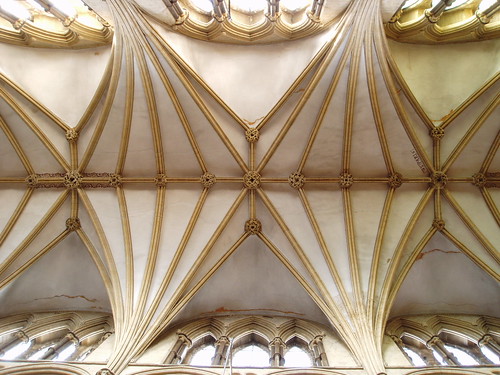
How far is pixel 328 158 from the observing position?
12953mm

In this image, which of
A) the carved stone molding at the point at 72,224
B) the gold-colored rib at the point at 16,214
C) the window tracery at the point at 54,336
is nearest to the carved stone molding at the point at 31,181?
the gold-colored rib at the point at 16,214

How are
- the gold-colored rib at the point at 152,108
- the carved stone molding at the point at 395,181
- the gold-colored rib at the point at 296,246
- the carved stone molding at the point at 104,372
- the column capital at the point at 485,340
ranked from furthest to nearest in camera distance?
the carved stone molding at the point at 395,181 < the gold-colored rib at the point at 296,246 < the gold-colored rib at the point at 152,108 < the column capital at the point at 485,340 < the carved stone molding at the point at 104,372

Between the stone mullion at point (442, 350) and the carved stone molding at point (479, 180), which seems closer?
the stone mullion at point (442, 350)

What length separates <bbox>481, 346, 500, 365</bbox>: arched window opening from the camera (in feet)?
31.6

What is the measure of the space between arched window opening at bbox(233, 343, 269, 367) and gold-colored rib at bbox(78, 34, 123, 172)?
24.5 ft

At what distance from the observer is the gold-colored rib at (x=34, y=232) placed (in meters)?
11.8

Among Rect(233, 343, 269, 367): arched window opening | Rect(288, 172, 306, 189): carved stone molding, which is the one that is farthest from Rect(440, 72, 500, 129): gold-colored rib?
Rect(233, 343, 269, 367): arched window opening

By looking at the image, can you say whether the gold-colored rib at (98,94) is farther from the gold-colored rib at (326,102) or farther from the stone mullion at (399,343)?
the stone mullion at (399,343)

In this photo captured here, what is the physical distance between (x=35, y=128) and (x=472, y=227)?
13647mm

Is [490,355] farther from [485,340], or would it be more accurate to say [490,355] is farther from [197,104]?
[197,104]

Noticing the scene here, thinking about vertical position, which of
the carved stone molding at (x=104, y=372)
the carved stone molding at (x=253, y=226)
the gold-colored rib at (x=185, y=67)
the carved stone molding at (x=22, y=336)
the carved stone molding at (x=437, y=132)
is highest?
the gold-colored rib at (x=185, y=67)

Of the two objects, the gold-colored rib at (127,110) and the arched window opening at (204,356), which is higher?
the gold-colored rib at (127,110)

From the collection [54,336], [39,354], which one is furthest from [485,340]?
[54,336]

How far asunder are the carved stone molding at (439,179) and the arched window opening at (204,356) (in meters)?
8.25
